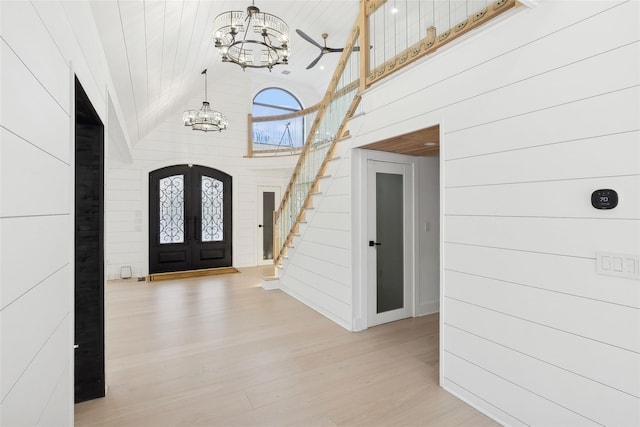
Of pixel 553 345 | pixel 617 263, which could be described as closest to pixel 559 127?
pixel 617 263

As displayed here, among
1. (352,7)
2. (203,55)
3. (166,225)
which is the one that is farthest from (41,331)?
(166,225)

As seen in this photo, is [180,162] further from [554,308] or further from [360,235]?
[554,308]

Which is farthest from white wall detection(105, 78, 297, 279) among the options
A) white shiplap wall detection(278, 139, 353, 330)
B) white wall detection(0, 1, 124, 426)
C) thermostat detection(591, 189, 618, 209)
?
thermostat detection(591, 189, 618, 209)

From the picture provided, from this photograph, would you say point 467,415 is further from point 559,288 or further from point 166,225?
point 166,225

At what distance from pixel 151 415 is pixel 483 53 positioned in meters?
3.32

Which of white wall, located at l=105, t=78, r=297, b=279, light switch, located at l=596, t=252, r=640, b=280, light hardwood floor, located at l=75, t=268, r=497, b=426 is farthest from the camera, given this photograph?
white wall, located at l=105, t=78, r=297, b=279

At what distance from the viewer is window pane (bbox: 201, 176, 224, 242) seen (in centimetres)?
721

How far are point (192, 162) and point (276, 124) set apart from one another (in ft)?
6.60

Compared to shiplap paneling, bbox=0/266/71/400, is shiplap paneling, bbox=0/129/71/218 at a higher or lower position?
higher

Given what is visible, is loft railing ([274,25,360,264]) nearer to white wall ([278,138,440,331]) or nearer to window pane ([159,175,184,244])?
white wall ([278,138,440,331])

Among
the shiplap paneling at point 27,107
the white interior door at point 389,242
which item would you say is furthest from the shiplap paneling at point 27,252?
the white interior door at point 389,242

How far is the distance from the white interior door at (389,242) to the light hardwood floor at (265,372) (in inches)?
9.4

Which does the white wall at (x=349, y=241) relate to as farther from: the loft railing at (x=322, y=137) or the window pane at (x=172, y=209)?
the window pane at (x=172, y=209)

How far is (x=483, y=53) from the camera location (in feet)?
7.28
